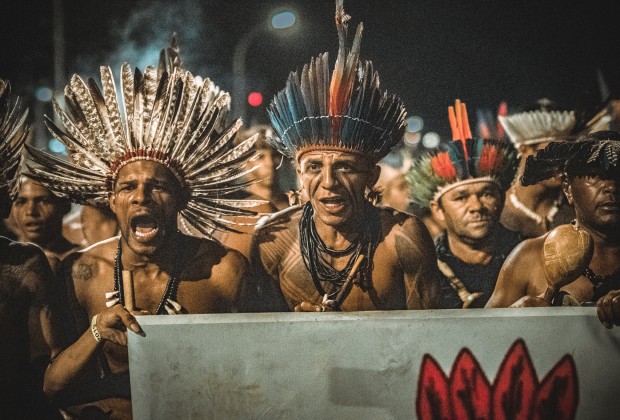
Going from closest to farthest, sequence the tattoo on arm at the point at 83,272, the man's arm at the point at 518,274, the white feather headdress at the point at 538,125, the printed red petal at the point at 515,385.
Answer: the printed red petal at the point at 515,385, the man's arm at the point at 518,274, the tattoo on arm at the point at 83,272, the white feather headdress at the point at 538,125

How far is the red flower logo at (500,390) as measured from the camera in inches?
136

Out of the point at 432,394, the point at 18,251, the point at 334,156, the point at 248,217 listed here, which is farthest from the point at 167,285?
the point at 432,394

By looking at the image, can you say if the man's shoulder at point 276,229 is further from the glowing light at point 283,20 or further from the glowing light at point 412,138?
the glowing light at point 283,20

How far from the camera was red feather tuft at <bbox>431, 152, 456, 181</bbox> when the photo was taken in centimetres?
436

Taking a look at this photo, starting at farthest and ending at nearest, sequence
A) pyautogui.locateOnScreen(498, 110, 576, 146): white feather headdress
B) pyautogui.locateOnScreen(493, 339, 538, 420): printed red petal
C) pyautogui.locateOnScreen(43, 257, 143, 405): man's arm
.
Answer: pyautogui.locateOnScreen(498, 110, 576, 146): white feather headdress, pyautogui.locateOnScreen(43, 257, 143, 405): man's arm, pyautogui.locateOnScreen(493, 339, 538, 420): printed red petal

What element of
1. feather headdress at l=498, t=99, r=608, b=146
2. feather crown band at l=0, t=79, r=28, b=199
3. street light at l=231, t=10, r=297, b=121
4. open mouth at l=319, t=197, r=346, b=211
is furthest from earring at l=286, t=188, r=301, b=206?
feather crown band at l=0, t=79, r=28, b=199

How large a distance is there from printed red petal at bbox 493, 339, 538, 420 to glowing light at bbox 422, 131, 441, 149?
148cm

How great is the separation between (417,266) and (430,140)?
87cm

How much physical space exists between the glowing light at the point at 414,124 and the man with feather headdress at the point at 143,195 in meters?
1.05

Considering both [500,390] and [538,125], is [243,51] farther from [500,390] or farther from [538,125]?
[500,390]

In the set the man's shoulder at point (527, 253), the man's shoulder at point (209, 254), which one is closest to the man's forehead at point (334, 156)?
the man's shoulder at point (209, 254)

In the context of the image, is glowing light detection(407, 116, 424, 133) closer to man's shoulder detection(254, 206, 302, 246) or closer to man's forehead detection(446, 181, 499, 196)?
man's forehead detection(446, 181, 499, 196)

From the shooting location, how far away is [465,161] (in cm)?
432

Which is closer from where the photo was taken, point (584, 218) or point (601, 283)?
point (601, 283)
